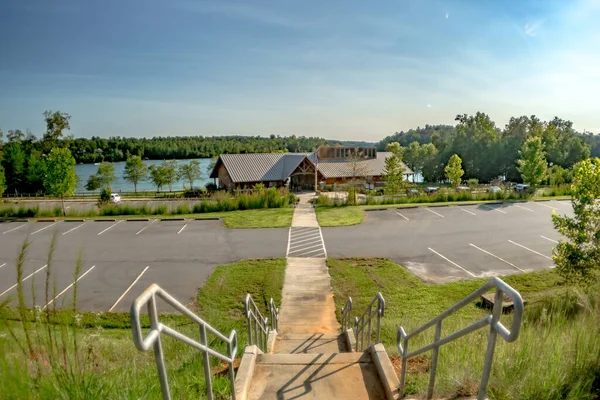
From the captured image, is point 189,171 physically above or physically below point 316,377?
above

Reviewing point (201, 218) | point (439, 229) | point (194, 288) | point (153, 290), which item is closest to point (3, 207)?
point (201, 218)

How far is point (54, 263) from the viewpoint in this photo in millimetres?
15727

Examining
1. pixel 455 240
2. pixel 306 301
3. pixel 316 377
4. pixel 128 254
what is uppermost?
pixel 316 377

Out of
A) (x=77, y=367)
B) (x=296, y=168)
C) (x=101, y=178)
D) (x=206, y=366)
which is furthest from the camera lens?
(x=101, y=178)

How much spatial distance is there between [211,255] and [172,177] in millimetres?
45159

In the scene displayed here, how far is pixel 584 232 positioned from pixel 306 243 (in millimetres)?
11577

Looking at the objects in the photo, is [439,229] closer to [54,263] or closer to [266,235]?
[266,235]

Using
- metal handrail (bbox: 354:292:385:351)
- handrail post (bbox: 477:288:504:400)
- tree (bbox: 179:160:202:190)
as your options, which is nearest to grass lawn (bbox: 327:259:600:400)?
metal handrail (bbox: 354:292:385:351)

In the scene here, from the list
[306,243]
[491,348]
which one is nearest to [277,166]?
[306,243]

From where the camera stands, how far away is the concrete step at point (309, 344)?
794 centimetres

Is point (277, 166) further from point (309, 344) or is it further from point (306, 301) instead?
point (309, 344)

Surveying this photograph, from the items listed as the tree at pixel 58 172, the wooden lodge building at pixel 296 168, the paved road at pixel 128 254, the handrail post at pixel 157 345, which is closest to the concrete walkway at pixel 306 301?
the paved road at pixel 128 254

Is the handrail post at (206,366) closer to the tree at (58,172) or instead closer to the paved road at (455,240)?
the paved road at (455,240)

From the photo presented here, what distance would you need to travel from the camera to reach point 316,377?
4.76m
